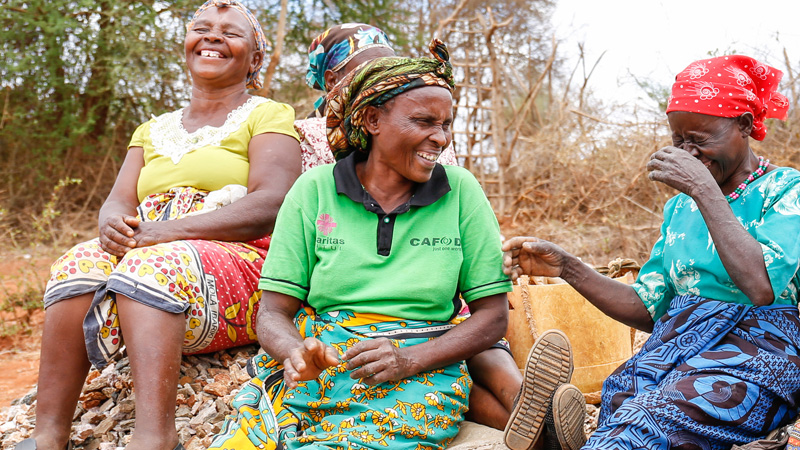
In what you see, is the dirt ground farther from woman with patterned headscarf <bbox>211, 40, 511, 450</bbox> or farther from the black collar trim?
the black collar trim

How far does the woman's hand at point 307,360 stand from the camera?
217cm

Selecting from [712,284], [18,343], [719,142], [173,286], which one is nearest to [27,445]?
[173,286]

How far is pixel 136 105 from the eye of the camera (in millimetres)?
9727

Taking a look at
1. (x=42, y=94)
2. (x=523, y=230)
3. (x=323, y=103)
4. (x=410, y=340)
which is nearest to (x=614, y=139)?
(x=523, y=230)

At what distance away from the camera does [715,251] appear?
238 cm

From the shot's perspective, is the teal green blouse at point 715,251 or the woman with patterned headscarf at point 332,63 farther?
A: the woman with patterned headscarf at point 332,63

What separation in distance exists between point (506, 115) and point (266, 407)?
989cm

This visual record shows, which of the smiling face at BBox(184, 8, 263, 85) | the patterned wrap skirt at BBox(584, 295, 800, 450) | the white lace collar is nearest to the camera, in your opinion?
the patterned wrap skirt at BBox(584, 295, 800, 450)

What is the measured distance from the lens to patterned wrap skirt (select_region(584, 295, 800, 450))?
2.12 metres

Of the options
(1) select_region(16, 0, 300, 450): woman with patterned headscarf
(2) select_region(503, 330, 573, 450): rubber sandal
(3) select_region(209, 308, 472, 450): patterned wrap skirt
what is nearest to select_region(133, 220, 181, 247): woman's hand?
(1) select_region(16, 0, 300, 450): woman with patterned headscarf

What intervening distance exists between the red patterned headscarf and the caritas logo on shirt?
0.90m

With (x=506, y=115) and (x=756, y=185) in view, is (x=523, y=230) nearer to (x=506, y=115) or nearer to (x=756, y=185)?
(x=506, y=115)

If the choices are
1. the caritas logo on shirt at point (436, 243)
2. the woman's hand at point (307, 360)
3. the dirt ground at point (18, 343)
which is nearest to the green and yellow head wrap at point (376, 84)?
Answer: the caritas logo on shirt at point (436, 243)

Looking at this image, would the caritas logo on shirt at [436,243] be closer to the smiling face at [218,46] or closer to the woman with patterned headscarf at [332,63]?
the woman with patterned headscarf at [332,63]
